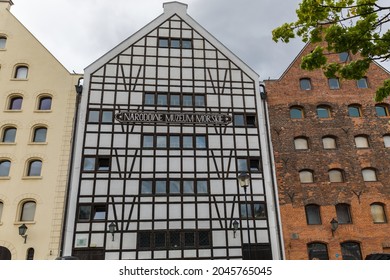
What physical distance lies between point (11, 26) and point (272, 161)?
63.9ft

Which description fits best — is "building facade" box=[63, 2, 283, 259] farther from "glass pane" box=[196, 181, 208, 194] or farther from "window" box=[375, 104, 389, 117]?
"window" box=[375, 104, 389, 117]

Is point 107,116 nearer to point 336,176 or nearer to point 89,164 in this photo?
point 89,164

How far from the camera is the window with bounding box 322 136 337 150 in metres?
21.3

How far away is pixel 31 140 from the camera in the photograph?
19578mm

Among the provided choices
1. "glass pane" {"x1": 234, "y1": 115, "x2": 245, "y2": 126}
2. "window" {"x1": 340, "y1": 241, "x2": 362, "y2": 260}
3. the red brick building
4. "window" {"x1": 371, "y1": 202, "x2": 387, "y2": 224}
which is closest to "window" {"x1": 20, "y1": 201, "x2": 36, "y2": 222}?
"glass pane" {"x1": 234, "y1": 115, "x2": 245, "y2": 126}

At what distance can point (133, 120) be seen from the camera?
20.1 meters

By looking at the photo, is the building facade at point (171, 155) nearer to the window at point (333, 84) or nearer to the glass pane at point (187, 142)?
the glass pane at point (187, 142)

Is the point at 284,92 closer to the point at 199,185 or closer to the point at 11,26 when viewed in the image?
the point at 199,185

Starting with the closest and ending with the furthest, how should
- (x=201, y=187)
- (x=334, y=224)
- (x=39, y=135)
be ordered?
(x=334, y=224), (x=201, y=187), (x=39, y=135)

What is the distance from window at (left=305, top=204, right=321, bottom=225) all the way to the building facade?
2.29m

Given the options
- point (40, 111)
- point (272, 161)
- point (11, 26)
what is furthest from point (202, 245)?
point (11, 26)

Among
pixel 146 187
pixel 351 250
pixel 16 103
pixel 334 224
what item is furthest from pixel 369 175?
pixel 16 103

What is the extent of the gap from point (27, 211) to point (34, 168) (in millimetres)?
2471
